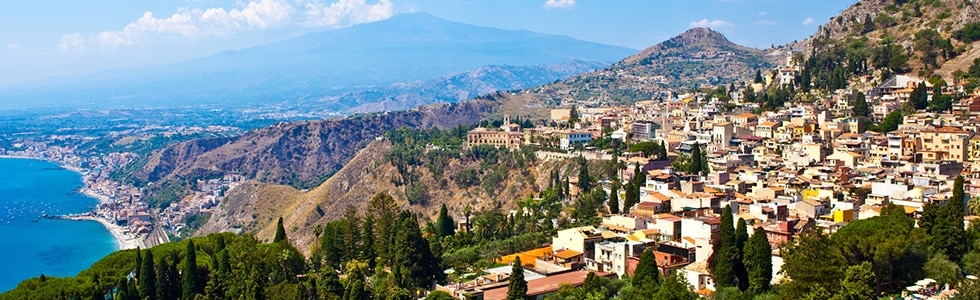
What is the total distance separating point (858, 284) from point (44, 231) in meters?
72.0

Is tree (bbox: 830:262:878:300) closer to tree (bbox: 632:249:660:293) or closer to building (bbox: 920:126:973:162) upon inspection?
tree (bbox: 632:249:660:293)

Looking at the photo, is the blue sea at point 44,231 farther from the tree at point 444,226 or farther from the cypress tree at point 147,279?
the tree at point 444,226

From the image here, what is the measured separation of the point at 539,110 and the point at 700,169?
59992mm

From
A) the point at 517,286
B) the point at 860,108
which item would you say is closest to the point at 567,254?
the point at 517,286

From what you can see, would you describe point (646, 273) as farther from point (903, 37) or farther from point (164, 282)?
point (903, 37)

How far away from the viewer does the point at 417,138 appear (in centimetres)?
6962

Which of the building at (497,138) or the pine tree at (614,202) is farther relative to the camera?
the building at (497,138)

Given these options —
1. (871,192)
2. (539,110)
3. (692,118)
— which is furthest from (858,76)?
(539,110)

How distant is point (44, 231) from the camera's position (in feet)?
250

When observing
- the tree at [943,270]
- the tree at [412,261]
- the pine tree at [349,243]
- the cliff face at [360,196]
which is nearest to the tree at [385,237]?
the pine tree at [349,243]

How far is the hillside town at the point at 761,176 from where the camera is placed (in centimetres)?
2553

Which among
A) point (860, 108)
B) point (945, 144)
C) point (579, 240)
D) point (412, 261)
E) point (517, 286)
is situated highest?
point (860, 108)

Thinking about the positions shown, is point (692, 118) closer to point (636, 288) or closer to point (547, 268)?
point (547, 268)

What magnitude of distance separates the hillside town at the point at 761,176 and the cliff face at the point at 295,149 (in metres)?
53.5
